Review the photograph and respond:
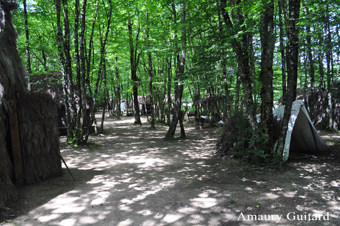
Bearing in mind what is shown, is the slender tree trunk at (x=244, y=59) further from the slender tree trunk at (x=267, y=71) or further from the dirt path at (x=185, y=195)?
the dirt path at (x=185, y=195)

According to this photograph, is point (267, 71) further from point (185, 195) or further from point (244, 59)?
point (185, 195)

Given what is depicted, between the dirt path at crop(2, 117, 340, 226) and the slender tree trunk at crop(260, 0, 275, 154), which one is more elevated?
the slender tree trunk at crop(260, 0, 275, 154)

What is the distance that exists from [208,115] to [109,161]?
9.92 meters

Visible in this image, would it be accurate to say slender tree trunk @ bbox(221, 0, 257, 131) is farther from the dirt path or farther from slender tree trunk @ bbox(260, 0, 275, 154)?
the dirt path

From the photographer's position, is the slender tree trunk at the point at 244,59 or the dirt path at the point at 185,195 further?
the slender tree trunk at the point at 244,59

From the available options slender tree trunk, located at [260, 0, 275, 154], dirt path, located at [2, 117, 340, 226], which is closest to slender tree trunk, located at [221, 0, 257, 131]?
slender tree trunk, located at [260, 0, 275, 154]

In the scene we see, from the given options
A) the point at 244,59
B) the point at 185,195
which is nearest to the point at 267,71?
the point at 244,59

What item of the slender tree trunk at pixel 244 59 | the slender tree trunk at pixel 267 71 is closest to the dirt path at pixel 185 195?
the slender tree trunk at pixel 267 71

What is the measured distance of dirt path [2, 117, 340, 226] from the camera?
315 centimetres

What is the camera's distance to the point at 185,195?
3990mm

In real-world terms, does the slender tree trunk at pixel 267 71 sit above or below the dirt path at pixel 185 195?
above

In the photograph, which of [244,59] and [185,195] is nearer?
[185,195]

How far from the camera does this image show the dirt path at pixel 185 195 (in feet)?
10.3

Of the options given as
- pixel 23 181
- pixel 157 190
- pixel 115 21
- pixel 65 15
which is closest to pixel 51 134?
pixel 23 181
